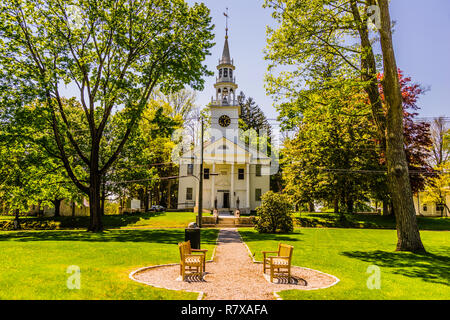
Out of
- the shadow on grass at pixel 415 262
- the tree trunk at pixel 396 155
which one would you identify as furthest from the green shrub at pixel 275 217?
the tree trunk at pixel 396 155

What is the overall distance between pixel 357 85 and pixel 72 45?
1795 cm

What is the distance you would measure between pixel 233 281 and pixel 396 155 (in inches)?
359

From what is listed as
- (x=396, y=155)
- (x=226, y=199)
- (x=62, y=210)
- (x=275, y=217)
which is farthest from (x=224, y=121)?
(x=396, y=155)

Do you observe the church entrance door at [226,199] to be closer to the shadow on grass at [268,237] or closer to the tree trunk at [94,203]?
the shadow on grass at [268,237]

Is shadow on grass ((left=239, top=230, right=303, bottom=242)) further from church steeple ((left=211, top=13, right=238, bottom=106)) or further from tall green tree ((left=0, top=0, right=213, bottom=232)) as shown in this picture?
church steeple ((left=211, top=13, right=238, bottom=106))

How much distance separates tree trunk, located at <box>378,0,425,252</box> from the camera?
12.6 meters

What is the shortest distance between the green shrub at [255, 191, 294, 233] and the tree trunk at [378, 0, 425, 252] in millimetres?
8809

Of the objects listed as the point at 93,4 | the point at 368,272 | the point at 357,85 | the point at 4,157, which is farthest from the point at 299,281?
the point at 4,157

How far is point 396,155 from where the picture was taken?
41.8ft

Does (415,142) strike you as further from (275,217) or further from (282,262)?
(282,262)

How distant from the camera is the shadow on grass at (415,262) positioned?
8.72 m

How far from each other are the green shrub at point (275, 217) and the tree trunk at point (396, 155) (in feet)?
28.9

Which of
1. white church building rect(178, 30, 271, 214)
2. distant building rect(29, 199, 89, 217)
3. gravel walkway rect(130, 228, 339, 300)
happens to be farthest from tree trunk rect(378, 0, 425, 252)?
distant building rect(29, 199, 89, 217)
